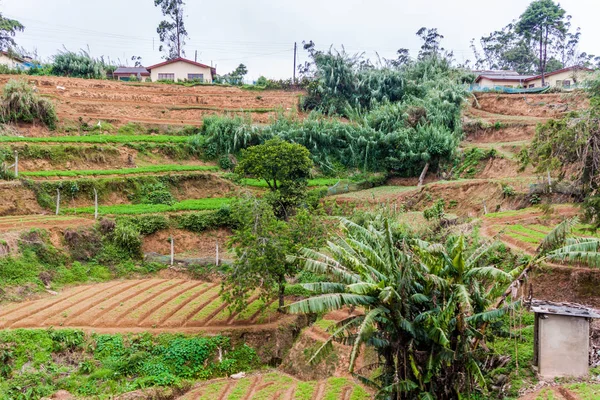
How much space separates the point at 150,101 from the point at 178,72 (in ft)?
26.7

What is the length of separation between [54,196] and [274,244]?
15.8 meters

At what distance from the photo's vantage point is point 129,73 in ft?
167

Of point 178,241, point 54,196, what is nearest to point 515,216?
point 178,241

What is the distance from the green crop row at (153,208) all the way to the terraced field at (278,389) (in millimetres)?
14150

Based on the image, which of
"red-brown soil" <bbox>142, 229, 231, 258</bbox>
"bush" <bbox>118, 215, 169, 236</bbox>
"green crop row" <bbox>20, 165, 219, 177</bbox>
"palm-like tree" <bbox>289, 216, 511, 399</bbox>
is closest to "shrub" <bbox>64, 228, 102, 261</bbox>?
"bush" <bbox>118, 215, 169, 236</bbox>

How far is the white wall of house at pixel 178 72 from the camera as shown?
48906mm

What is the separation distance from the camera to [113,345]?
1584 centimetres

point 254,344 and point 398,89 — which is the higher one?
point 398,89

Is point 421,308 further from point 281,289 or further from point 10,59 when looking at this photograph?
point 10,59

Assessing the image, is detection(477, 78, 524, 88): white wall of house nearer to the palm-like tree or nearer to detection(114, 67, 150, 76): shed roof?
detection(114, 67, 150, 76): shed roof

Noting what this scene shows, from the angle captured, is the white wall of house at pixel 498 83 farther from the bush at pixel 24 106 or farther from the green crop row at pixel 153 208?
the bush at pixel 24 106

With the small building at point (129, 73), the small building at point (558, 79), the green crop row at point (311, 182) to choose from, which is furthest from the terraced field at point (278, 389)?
the small building at point (558, 79)

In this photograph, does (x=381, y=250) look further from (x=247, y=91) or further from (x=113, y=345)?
(x=247, y=91)

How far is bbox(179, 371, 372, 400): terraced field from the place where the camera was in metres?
13.1
